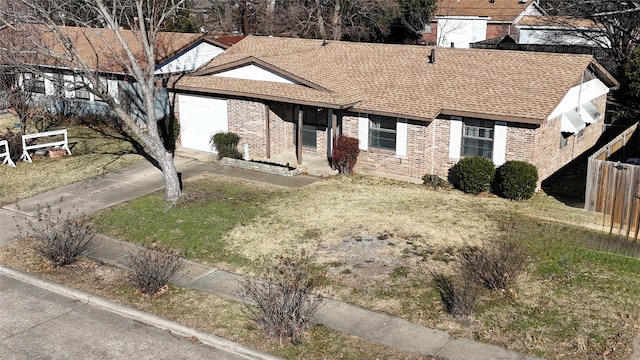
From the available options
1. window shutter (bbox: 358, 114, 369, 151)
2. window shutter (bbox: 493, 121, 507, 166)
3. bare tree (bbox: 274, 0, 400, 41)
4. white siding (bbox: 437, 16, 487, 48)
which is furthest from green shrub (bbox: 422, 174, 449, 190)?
white siding (bbox: 437, 16, 487, 48)

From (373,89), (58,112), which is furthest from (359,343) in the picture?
(58,112)

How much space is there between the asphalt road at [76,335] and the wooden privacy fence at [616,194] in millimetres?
11424

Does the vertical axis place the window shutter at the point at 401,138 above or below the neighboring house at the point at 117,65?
below

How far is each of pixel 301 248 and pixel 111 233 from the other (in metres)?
5.20

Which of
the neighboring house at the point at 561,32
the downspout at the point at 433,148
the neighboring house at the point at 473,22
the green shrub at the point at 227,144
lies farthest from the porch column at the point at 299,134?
the neighboring house at the point at 473,22

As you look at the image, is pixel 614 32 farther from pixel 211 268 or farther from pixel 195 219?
pixel 211 268

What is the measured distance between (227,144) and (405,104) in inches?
274

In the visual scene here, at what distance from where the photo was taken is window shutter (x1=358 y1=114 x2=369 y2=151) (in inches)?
905

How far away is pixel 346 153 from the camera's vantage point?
22.9 m

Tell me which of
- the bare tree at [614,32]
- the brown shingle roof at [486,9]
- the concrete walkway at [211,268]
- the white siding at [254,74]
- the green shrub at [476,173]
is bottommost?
the concrete walkway at [211,268]

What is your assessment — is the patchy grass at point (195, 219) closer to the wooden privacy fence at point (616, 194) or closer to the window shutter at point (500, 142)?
the window shutter at point (500, 142)

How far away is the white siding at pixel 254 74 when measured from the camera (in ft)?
80.7

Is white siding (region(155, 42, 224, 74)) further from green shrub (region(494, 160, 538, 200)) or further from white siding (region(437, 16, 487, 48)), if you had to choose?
white siding (region(437, 16, 487, 48))

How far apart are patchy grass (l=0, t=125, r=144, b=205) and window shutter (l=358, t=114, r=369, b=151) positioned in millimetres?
8212
